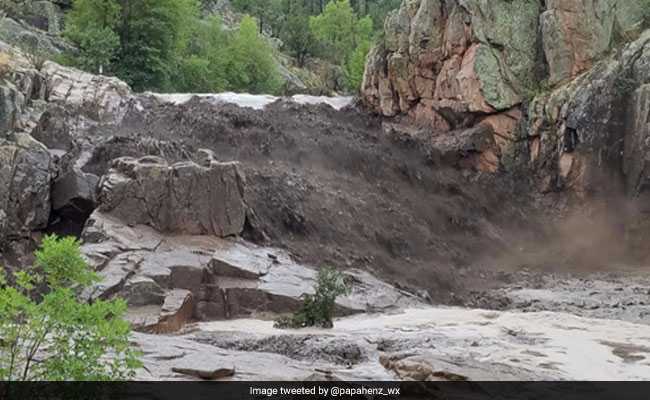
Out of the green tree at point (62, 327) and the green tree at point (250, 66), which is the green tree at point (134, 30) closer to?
the green tree at point (250, 66)

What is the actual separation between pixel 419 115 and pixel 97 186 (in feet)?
58.8

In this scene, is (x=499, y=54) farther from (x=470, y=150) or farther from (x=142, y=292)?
(x=142, y=292)

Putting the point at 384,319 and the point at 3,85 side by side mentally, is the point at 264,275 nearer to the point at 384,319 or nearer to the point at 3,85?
the point at 384,319

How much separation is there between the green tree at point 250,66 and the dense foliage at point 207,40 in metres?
0.07

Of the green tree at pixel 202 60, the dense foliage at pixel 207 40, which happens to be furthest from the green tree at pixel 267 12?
the green tree at pixel 202 60

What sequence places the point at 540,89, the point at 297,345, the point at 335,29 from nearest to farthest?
the point at 297,345, the point at 540,89, the point at 335,29

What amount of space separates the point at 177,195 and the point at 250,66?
33835 mm

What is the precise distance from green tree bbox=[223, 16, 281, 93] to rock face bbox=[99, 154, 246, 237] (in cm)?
3141

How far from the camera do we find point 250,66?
4869 centimetres

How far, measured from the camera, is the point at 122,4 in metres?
35.7

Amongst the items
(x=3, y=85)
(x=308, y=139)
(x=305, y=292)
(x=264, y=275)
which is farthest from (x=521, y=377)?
(x=308, y=139)

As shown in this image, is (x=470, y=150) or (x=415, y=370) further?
(x=470, y=150)

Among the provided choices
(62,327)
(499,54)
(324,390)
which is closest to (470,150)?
(499,54)

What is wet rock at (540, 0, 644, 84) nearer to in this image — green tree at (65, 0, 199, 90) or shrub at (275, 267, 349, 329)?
shrub at (275, 267, 349, 329)
